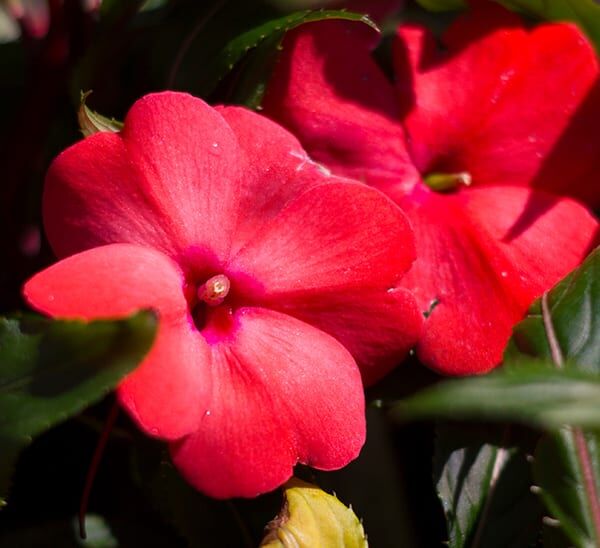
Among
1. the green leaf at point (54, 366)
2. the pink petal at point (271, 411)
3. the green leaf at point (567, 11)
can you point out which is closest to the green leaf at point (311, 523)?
the pink petal at point (271, 411)

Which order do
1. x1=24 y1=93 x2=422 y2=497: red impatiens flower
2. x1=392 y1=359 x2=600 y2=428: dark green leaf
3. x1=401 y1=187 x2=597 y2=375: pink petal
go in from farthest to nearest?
x1=401 y1=187 x2=597 y2=375: pink petal → x1=24 y1=93 x2=422 y2=497: red impatiens flower → x1=392 y1=359 x2=600 y2=428: dark green leaf

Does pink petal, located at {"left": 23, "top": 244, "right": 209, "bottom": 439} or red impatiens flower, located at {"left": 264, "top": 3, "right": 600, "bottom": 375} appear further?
red impatiens flower, located at {"left": 264, "top": 3, "right": 600, "bottom": 375}

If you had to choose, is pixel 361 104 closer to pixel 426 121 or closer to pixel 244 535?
pixel 426 121

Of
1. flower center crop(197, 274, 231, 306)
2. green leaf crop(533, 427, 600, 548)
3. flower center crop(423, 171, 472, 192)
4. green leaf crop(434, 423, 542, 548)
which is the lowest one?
green leaf crop(434, 423, 542, 548)

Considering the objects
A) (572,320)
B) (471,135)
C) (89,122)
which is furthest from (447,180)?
(89,122)

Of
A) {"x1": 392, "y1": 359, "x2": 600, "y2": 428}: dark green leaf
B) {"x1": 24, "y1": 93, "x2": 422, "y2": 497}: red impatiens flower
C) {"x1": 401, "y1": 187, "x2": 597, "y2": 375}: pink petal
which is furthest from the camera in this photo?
{"x1": 401, "y1": 187, "x2": 597, "y2": 375}: pink petal

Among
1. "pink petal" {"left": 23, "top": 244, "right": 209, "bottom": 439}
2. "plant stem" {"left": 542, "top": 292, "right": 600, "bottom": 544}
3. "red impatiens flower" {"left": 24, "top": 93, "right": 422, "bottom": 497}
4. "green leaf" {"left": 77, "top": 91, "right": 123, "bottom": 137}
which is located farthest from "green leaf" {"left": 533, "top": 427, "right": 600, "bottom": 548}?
"green leaf" {"left": 77, "top": 91, "right": 123, "bottom": 137}

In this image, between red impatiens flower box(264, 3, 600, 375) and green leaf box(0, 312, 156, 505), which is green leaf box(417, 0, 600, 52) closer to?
red impatiens flower box(264, 3, 600, 375)

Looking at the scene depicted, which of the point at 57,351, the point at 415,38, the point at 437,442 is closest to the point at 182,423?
the point at 57,351
